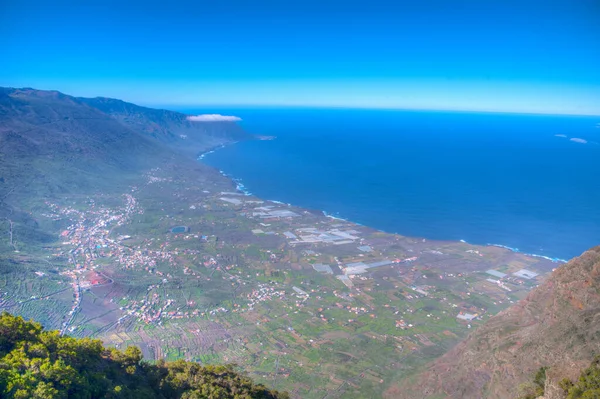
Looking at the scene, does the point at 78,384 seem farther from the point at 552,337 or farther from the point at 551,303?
the point at 551,303

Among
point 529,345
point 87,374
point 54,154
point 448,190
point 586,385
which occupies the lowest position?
point 448,190

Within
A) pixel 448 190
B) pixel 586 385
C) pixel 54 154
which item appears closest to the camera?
pixel 586 385

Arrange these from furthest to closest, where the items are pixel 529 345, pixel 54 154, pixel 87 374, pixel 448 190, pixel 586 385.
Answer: pixel 448 190 < pixel 54 154 < pixel 529 345 < pixel 87 374 < pixel 586 385

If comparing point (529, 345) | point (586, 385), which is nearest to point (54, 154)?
point (529, 345)

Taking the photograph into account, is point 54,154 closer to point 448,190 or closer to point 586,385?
point 448,190

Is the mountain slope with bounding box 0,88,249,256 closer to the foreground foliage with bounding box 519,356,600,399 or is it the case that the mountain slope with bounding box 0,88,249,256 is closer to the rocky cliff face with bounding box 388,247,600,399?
the rocky cliff face with bounding box 388,247,600,399

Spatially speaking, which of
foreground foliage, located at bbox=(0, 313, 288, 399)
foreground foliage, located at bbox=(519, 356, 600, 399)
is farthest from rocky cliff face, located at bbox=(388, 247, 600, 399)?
foreground foliage, located at bbox=(0, 313, 288, 399)

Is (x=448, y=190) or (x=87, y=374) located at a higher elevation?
(x=87, y=374)
